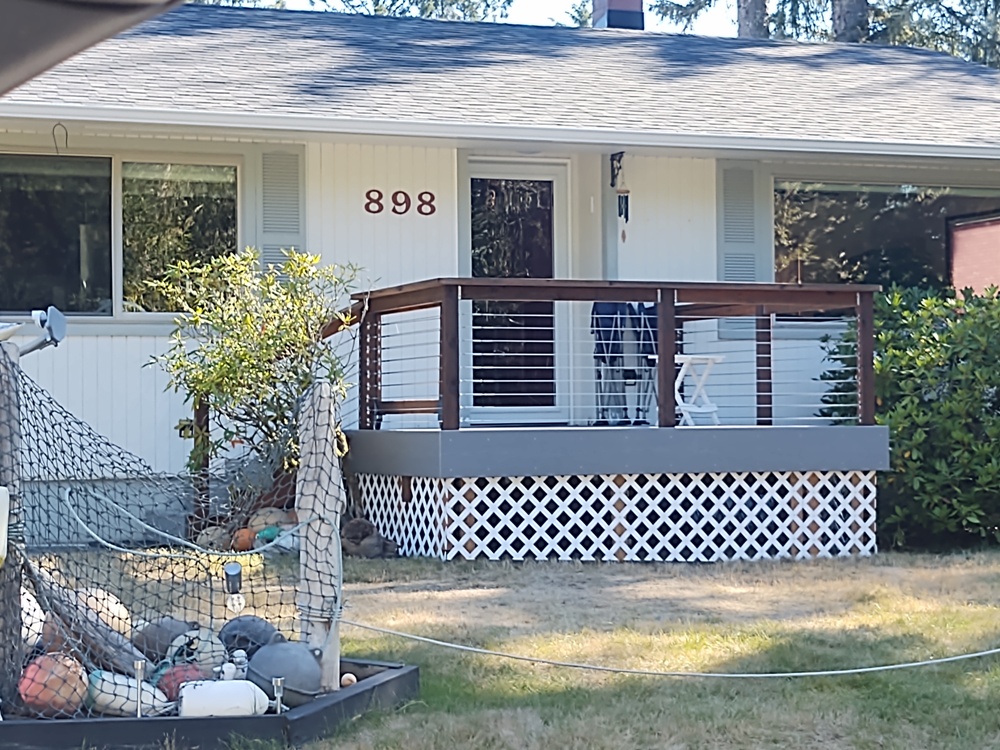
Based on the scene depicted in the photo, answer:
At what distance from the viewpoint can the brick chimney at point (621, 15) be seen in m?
14.6

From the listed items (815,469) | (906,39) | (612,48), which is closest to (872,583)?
(815,469)

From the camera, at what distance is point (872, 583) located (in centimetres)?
741

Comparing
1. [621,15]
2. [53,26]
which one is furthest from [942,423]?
[53,26]

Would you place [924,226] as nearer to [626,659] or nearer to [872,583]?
[872,583]

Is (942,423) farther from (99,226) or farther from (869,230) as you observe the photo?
(99,226)

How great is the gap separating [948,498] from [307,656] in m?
5.92

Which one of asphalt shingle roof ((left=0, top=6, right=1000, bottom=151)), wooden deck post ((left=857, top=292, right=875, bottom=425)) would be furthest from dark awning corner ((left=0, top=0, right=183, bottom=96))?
asphalt shingle roof ((left=0, top=6, right=1000, bottom=151))

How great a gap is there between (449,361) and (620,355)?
6.92 ft

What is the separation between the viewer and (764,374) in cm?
973

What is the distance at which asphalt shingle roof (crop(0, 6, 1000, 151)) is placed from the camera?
9.71 m

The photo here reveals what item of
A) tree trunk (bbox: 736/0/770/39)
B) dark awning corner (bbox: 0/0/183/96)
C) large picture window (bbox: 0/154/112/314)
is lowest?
dark awning corner (bbox: 0/0/183/96)

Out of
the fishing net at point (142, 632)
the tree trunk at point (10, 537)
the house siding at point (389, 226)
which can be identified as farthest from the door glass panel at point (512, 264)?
the tree trunk at point (10, 537)

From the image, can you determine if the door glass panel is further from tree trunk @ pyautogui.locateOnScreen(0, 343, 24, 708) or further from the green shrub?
tree trunk @ pyautogui.locateOnScreen(0, 343, 24, 708)

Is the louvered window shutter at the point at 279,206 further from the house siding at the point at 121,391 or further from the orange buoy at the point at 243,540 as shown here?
the orange buoy at the point at 243,540
